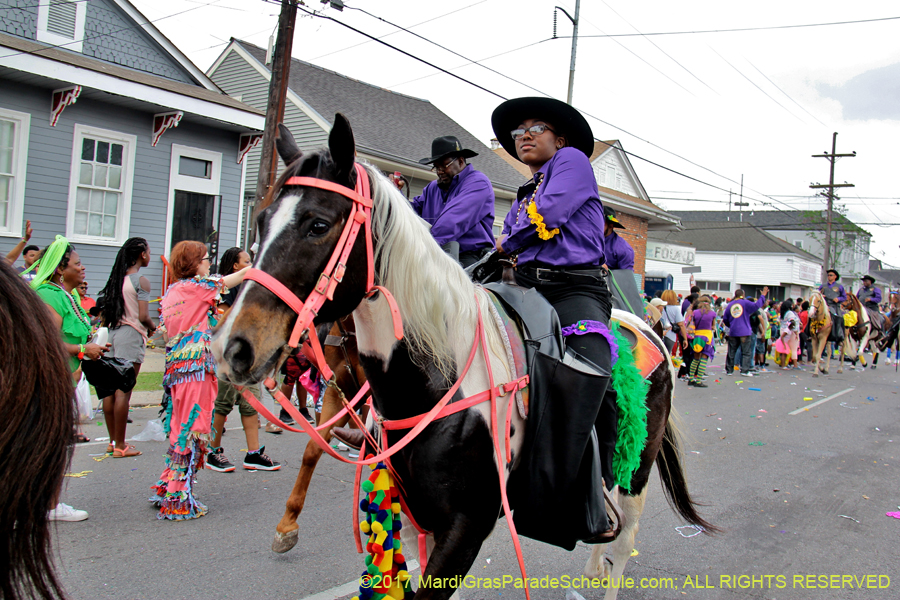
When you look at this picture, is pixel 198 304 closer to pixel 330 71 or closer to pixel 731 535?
pixel 731 535

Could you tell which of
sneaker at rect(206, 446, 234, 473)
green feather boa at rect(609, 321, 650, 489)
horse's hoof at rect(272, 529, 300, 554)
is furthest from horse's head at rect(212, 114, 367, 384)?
sneaker at rect(206, 446, 234, 473)

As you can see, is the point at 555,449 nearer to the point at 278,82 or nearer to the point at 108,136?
the point at 278,82

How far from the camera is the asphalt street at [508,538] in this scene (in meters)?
3.62

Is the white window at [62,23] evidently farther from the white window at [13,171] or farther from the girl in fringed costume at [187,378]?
the girl in fringed costume at [187,378]

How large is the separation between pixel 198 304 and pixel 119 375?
2.77 feet

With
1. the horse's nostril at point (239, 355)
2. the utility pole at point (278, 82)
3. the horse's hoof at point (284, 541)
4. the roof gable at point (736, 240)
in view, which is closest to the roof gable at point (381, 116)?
the utility pole at point (278, 82)

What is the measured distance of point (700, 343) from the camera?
13055 mm

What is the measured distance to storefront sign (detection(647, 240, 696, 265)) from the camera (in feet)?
97.0

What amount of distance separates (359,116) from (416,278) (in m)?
16.9

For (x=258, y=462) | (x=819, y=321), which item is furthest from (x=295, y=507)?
(x=819, y=321)

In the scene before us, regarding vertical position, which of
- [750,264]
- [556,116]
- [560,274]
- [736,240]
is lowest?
[560,274]

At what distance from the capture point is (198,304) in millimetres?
4863

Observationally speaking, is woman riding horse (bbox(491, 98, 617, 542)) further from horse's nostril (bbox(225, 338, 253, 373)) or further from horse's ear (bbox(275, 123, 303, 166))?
horse's nostril (bbox(225, 338, 253, 373))

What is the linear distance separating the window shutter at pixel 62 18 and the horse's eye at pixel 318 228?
1236 cm
